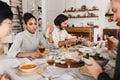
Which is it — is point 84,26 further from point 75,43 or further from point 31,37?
point 31,37

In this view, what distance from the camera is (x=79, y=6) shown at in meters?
5.68

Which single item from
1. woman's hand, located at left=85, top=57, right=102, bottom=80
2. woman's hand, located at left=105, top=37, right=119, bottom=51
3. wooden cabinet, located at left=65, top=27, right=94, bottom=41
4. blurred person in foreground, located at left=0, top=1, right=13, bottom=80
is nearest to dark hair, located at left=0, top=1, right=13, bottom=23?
blurred person in foreground, located at left=0, top=1, right=13, bottom=80

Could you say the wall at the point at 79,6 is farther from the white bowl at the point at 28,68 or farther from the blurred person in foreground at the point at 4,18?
the white bowl at the point at 28,68

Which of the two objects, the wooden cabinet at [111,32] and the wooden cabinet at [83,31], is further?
the wooden cabinet at [83,31]

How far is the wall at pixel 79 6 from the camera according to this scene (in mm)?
5285

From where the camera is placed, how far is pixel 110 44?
1.94 meters

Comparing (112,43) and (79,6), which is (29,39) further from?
(79,6)

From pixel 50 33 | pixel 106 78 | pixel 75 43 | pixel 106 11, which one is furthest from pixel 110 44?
pixel 106 11

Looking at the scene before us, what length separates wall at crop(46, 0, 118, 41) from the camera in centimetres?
529

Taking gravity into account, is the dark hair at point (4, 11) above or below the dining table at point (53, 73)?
above

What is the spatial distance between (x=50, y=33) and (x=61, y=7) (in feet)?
10.3

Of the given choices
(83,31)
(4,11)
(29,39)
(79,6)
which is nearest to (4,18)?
(4,11)

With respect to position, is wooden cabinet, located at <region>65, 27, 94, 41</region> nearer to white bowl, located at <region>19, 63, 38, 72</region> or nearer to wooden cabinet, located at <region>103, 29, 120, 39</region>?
wooden cabinet, located at <region>103, 29, 120, 39</region>

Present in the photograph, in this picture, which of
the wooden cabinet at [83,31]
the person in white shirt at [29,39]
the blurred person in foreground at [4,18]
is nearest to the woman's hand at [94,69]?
the blurred person in foreground at [4,18]
